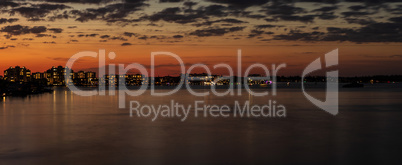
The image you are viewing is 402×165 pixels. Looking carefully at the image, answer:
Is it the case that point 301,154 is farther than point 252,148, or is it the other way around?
point 252,148

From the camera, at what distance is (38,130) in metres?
27.2

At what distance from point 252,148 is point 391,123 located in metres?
16.4

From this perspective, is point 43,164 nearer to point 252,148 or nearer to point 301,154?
point 252,148

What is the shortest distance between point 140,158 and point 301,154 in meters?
6.60

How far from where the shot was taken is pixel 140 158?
17.5 metres

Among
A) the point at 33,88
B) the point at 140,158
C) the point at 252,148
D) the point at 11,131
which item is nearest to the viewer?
the point at 140,158

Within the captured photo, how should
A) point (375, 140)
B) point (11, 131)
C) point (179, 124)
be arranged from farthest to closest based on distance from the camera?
point (179, 124) → point (11, 131) → point (375, 140)

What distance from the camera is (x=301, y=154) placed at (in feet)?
59.6

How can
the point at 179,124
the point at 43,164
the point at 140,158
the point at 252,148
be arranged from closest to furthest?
the point at 43,164 < the point at 140,158 < the point at 252,148 < the point at 179,124

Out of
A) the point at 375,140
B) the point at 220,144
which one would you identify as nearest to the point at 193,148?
the point at 220,144

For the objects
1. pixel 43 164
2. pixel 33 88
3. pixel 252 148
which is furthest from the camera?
pixel 33 88

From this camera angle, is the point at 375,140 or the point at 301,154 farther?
the point at 375,140

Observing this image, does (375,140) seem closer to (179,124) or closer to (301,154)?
(301,154)

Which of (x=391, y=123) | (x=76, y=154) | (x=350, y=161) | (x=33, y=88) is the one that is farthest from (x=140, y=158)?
(x=33, y=88)
